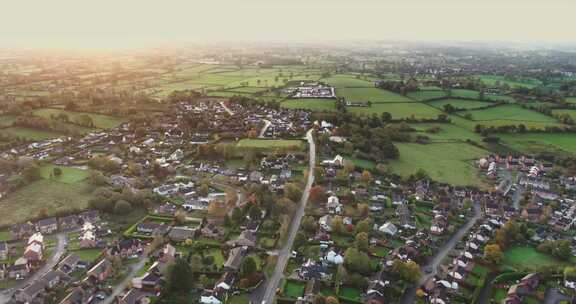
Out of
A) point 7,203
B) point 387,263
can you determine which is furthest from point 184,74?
point 387,263

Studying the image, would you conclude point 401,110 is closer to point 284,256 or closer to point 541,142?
point 541,142

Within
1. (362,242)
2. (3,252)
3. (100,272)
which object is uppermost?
(362,242)

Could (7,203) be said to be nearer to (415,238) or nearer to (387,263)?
(387,263)

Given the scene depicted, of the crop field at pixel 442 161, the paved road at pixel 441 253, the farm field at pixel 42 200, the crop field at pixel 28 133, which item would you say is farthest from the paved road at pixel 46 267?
the crop field at pixel 442 161

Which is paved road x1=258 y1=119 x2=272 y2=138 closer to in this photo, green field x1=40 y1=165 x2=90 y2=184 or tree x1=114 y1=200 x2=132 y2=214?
green field x1=40 y1=165 x2=90 y2=184

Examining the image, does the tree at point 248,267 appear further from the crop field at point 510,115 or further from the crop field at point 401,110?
the crop field at point 510,115

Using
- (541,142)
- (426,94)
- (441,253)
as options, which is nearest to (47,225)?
(441,253)

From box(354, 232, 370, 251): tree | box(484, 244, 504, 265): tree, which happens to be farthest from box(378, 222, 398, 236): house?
box(484, 244, 504, 265): tree
